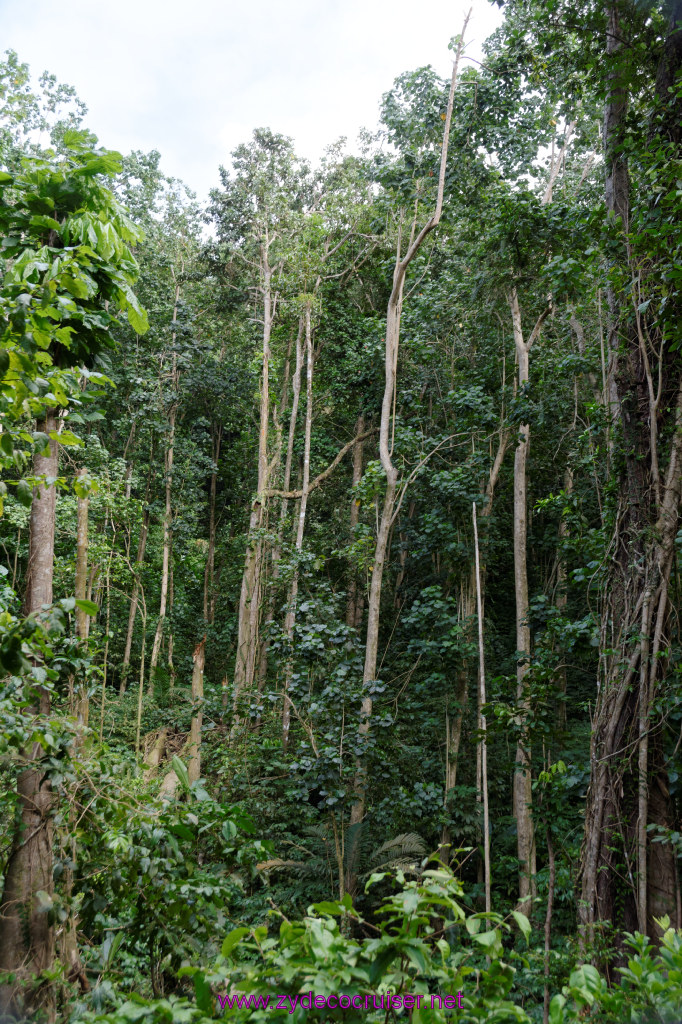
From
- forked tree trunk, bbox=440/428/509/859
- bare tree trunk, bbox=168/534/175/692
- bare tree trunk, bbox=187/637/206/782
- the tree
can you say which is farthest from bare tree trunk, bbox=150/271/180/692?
the tree

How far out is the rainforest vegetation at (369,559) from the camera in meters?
2.01

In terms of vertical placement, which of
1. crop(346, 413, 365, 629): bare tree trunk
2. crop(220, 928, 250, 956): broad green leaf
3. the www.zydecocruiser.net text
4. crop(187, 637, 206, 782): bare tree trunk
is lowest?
crop(187, 637, 206, 782): bare tree trunk

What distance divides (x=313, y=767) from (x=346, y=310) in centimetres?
716

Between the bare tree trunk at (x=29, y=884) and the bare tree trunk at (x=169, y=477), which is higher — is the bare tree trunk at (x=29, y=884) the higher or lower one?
the lower one

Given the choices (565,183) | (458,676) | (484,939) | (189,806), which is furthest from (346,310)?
(484,939)

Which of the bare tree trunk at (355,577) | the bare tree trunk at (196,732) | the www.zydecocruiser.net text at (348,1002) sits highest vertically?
the bare tree trunk at (355,577)

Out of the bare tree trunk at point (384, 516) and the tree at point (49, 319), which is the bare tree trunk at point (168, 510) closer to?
the bare tree trunk at point (384, 516)

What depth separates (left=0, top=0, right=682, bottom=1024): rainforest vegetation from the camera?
2008mm

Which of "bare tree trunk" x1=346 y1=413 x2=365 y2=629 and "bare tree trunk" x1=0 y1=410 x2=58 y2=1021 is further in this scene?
"bare tree trunk" x1=346 y1=413 x2=365 y2=629

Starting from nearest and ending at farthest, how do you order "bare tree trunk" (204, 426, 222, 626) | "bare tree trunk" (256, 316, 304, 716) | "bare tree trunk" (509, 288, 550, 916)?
1. "bare tree trunk" (509, 288, 550, 916)
2. "bare tree trunk" (256, 316, 304, 716)
3. "bare tree trunk" (204, 426, 222, 626)

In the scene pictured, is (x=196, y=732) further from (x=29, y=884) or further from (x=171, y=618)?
(x=29, y=884)

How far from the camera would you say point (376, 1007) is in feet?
4.00

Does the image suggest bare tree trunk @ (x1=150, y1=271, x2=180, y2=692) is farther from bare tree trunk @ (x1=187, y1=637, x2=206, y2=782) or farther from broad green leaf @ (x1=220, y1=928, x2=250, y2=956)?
broad green leaf @ (x1=220, y1=928, x2=250, y2=956)

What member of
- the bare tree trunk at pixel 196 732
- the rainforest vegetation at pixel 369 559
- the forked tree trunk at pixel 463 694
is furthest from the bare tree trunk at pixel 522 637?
the bare tree trunk at pixel 196 732
